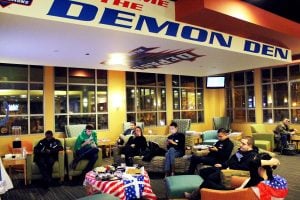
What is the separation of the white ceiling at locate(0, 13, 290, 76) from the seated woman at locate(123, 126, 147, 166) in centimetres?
215

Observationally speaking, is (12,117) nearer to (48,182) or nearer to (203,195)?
(48,182)

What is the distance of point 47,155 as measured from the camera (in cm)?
659

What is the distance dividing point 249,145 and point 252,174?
1.31m

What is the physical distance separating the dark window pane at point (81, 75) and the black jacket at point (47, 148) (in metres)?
3.56

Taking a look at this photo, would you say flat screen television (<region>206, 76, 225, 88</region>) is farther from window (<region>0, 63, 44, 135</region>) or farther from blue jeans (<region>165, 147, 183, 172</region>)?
window (<region>0, 63, 44, 135</region>)

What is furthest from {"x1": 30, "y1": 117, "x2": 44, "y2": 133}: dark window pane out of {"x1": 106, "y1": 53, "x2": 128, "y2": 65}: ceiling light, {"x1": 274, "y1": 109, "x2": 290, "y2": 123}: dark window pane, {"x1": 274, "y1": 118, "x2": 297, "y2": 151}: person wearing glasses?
{"x1": 274, "y1": 109, "x2": 290, "y2": 123}: dark window pane

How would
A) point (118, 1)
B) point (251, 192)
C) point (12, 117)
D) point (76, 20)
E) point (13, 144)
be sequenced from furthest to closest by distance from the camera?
point (12, 117)
point (13, 144)
point (118, 1)
point (76, 20)
point (251, 192)

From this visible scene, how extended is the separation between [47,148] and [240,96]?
352 inches

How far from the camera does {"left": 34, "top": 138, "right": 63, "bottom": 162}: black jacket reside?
6.55 metres

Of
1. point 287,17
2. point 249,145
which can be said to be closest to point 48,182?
point 249,145

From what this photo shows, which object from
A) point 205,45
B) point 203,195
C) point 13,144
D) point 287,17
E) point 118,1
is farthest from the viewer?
point 13,144

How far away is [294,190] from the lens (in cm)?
555

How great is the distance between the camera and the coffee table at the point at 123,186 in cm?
450

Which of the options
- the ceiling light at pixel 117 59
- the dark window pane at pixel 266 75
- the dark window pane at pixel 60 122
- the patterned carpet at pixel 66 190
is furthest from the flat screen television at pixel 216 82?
the dark window pane at pixel 60 122
